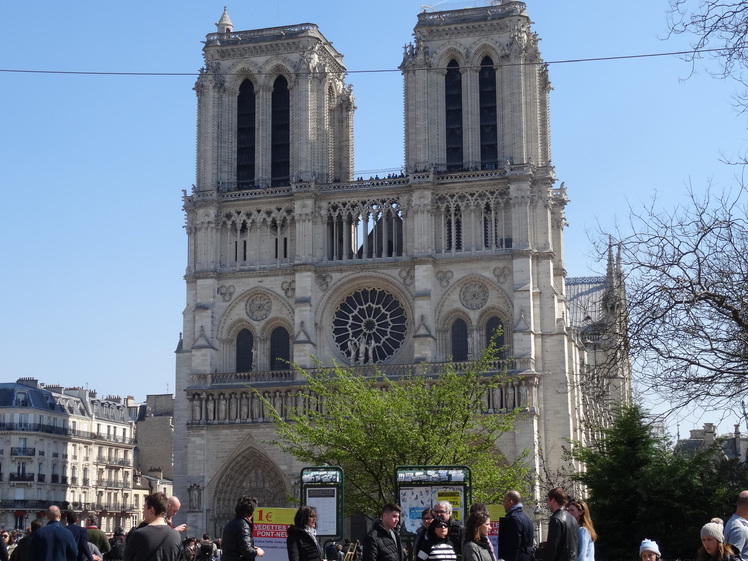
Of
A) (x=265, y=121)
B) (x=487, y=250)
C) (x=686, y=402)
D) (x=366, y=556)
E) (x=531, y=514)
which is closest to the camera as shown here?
(x=366, y=556)

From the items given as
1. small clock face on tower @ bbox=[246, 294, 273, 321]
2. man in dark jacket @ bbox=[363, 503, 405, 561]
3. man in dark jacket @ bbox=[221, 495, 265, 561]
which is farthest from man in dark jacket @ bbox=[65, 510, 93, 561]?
small clock face on tower @ bbox=[246, 294, 273, 321]

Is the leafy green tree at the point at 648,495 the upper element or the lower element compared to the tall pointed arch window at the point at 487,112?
lower

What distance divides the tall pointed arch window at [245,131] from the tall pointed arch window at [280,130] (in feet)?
2.73

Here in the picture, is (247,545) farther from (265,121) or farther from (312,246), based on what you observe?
(265,121)

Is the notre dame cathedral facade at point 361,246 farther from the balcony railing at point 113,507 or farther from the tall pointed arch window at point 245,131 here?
the balcony railing at point 113,507

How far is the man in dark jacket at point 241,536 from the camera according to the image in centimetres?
1141

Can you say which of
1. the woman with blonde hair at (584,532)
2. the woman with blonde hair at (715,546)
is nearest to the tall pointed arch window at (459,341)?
the woman with blonde hair at (584,532)

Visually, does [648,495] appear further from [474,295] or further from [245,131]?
[245,131]

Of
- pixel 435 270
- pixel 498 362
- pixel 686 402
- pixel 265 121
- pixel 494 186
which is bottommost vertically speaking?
pixel 686 402

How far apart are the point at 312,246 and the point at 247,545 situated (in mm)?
34213

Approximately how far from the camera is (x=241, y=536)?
37.8ft

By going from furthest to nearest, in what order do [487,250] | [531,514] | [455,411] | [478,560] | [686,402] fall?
1. [487,250]
2. [531,514]
3. [455,411]
4. [686,402]
5. [478,560]

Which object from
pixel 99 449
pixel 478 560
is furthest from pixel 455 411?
pixel 99 449

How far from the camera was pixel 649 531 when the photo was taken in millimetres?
25000
